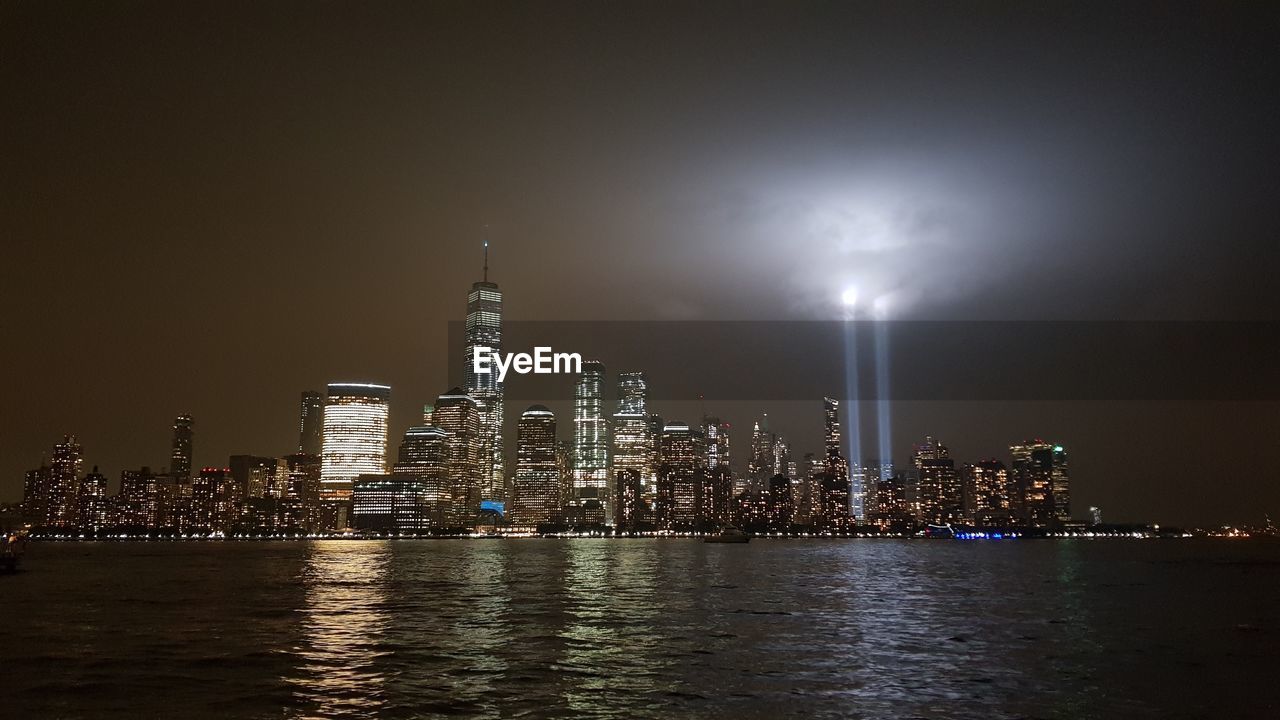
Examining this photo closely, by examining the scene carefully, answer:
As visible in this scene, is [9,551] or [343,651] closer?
[343,651]

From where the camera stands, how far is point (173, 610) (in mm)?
58344

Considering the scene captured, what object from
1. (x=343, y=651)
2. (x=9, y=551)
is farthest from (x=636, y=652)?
(x=9, y=551)

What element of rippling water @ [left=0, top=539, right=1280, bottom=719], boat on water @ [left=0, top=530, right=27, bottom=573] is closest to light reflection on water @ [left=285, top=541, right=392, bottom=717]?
rippling water @ [left=0, top=539, right=1280, bottom=719]

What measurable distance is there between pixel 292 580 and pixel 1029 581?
73.6 metres

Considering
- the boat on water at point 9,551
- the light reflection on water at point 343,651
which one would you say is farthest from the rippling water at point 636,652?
the boat on water at point 9,551

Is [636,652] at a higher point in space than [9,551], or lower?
higher

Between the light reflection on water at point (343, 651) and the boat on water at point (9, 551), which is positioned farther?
the boat on water at point (9, 551)

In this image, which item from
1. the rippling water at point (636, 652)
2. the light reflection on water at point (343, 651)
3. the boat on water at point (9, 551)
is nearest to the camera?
the rippling water at point (636, 652)

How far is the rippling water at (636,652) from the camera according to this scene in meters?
28.9

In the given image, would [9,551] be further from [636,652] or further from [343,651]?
[636,652]

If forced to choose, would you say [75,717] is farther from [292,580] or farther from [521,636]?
[292,580]

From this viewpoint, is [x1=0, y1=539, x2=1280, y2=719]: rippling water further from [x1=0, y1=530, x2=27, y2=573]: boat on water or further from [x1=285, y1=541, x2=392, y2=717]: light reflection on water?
[x1=0, y1=530, x2=27, y2=573]: boat on water

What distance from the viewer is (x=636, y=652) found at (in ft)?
129

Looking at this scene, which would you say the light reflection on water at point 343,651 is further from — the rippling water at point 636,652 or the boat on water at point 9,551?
the boat on water at point 9,551
